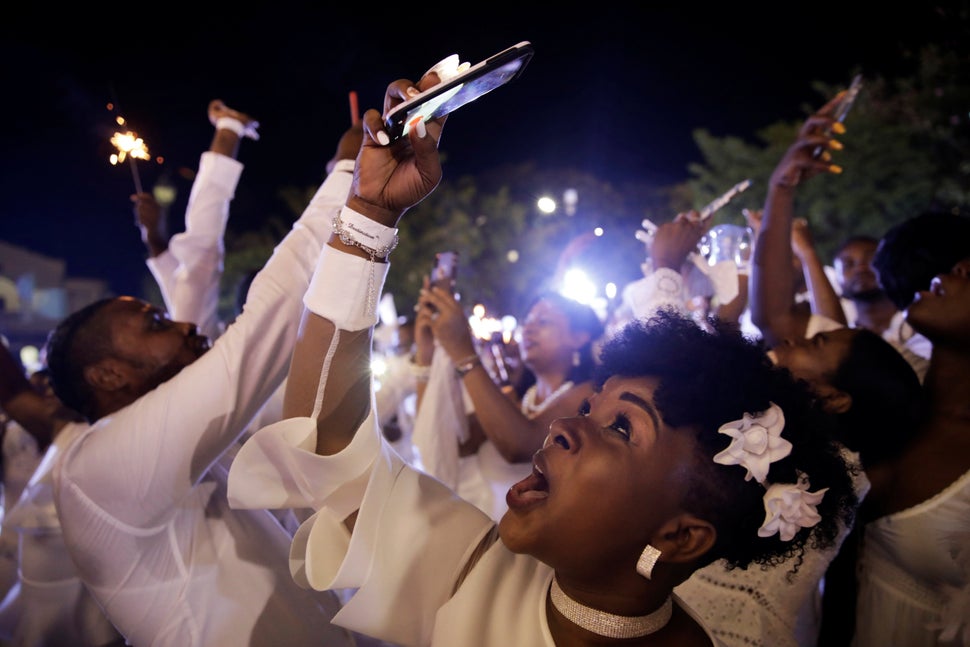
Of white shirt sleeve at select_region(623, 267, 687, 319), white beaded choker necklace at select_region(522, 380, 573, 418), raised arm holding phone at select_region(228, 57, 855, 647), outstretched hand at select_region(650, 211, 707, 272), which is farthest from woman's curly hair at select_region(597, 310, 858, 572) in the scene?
white beaded choker necklace at select_region(522, 380, 573, 418)

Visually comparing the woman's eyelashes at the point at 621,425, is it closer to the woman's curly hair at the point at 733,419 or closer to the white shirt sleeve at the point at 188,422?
the woman's curly hair at the point at 733,419

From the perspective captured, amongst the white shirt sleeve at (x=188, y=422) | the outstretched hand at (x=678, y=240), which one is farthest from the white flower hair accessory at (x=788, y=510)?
the outstretched hand at (x=678, y=240)

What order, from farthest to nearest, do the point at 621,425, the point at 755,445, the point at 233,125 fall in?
the point at 233,125
the point at 621,425
the point at 755,445

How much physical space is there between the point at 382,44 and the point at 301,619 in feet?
10.3

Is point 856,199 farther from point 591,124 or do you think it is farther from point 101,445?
point 101,445

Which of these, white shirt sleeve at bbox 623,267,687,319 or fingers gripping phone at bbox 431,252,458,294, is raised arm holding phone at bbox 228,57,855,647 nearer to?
white shirt sleeve at bbox 623,267,687,319

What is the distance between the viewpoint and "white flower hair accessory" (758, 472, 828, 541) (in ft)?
5.10

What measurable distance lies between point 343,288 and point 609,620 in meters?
1.10

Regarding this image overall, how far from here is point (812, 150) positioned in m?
3.17

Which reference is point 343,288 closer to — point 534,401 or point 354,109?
point 354,109

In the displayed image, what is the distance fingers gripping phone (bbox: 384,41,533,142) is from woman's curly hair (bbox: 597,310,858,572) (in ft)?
2.84

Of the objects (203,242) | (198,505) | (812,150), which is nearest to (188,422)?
(198,505)

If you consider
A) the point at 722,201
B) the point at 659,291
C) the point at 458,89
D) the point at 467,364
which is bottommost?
the point at 467,364

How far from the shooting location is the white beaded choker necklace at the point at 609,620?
159cm
